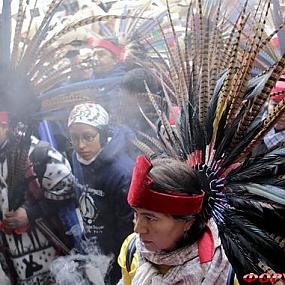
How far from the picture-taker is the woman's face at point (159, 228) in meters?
1.61

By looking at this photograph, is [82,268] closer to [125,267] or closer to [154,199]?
[125,267]

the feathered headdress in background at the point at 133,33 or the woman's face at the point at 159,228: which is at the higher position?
the feathered headdress in background at the point at 133,33

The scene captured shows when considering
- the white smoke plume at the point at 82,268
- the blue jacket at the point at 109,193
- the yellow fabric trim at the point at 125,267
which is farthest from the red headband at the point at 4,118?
→ the yellow fabric trim at the point at 125,267

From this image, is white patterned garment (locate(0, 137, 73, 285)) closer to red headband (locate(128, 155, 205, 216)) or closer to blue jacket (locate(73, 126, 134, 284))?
blue jacket (locate(73, 126, 134, 284))

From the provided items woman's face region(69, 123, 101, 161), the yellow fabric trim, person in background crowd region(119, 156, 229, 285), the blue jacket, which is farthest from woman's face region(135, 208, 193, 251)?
woman's face region(69, 123, 101, 161)

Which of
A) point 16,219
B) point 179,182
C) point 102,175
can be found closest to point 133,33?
point 102,175

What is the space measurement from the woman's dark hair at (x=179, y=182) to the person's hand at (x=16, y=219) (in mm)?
1568

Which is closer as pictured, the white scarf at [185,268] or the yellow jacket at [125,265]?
the white scarf at [185,268]

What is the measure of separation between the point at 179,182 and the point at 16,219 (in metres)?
1.66

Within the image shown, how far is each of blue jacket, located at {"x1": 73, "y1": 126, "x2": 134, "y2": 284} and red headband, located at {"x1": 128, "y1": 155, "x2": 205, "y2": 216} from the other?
53.2 inches

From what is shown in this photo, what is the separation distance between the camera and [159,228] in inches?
63.4

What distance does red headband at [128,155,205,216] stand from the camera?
1572 mm

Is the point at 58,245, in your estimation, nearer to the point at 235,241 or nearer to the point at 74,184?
the point at 74,184

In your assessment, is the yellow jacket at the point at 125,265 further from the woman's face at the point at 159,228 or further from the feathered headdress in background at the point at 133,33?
the feathered headdress in background at the point at 133,33
